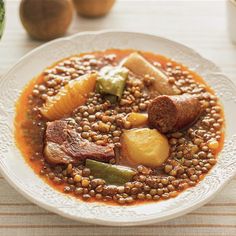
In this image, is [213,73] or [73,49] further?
[73,49]

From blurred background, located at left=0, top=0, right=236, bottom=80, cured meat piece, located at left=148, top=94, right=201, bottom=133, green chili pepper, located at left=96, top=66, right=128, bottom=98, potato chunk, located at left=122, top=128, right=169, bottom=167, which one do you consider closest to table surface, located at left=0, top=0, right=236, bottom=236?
blurred background, located at left=0, top=0, right=236, bottom=80

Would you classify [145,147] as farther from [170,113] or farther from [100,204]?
[100,204]

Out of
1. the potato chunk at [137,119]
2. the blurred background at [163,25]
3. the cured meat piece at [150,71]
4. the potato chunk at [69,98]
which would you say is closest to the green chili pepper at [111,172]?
the potato chunk at [137,119]

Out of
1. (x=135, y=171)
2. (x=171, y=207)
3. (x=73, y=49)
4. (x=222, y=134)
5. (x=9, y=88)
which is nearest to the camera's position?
(x=171, y=207)

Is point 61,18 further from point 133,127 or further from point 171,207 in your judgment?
point 171,207

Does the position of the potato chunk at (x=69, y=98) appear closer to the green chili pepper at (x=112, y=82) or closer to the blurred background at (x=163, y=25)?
the green chili pepper at (x=112, y=82)

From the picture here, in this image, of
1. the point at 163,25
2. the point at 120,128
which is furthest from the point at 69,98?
the point at 163,25

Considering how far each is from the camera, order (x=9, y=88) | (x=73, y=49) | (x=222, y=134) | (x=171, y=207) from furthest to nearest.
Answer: (x=73, y=49)
(x=9, y=88)
(x=222, y=134)
(x=171, y=207)

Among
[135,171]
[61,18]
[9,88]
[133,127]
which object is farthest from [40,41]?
[135,171]
